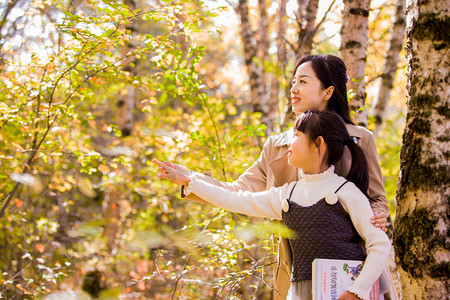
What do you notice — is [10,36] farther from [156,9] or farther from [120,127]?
[120,127]

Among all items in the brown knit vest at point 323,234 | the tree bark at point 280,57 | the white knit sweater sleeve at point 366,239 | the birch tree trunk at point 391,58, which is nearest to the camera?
the white knit sweater sleeve at point 366,239

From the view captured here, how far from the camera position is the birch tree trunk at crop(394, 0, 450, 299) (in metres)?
1.74

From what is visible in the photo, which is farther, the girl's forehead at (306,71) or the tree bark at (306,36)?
the tree bark at (306,36)

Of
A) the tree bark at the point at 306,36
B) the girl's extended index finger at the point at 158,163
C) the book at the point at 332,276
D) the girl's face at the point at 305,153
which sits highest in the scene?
the tree bark at the point at 306,36

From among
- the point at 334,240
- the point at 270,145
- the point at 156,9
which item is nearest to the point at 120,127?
the point at 156,9

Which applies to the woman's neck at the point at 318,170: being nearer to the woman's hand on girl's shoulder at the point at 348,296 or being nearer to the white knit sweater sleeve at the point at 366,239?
the white knit sweater sleeve at the point at 366,239

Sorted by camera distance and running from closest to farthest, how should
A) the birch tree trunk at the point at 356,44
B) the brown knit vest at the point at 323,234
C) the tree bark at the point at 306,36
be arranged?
the brown knit vest at the point at 323,234
the birch tree trunk at the point at 356,44
the tree bark at the point at 306,36

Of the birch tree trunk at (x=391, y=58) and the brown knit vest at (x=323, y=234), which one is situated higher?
the birch tree trunk at (x=391, y=58)

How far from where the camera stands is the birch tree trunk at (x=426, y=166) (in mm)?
1744

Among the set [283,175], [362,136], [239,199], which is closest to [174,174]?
[239,199]

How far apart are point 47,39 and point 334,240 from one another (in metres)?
4.19

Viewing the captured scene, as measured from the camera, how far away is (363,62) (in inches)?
161

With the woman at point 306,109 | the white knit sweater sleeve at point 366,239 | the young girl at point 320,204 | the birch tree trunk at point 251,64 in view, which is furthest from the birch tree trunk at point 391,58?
the white knit sweater sleeve at point 366,239

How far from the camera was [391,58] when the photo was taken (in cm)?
678
